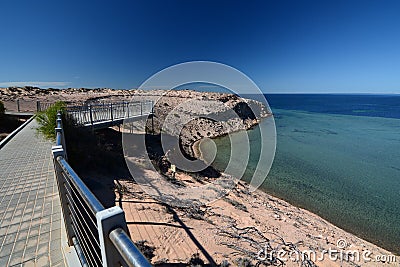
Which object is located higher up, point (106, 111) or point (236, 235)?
point (106, 111)

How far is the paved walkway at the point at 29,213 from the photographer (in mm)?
2490

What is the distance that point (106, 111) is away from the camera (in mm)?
11773

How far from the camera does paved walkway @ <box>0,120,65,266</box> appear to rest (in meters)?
2.49

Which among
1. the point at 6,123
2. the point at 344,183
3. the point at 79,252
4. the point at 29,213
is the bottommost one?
the point at 344,183

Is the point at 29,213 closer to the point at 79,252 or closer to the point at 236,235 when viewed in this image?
the point at 79,252

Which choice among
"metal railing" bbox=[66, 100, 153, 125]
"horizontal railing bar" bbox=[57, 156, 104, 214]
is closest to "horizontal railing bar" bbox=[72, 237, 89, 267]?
"horizontal railing bar" bbox=[57, 156, 104, 214]

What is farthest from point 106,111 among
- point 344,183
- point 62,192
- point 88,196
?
point 344,183

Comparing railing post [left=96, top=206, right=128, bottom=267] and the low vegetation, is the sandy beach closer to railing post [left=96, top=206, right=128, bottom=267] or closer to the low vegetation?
railing post [left=96, top=206, right=128, bottom=267]

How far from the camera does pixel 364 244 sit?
22.0 ft

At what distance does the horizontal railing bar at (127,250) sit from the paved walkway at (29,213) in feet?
7.25

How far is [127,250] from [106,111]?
1234 cm

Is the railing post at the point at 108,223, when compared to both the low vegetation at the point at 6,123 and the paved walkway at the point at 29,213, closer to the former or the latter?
the paved walkway at the point at 29,213

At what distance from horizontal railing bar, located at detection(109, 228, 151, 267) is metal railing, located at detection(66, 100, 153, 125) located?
377 inches

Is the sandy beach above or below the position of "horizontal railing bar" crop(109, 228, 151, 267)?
below
